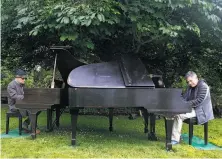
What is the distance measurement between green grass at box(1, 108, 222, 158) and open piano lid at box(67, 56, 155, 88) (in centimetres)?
112

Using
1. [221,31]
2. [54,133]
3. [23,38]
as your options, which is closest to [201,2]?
[221,31]

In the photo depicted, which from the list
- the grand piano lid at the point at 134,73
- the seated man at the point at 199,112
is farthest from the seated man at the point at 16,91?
the seated man at the point at 199,112

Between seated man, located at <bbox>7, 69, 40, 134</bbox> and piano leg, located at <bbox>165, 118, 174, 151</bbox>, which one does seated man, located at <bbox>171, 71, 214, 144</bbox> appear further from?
seated man, located at <bbox>7, 69, 40, 134</bbox>

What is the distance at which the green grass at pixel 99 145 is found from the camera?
5.35m

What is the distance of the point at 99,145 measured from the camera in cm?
602

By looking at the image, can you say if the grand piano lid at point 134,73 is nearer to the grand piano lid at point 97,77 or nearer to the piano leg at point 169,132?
the grand piano lid at point 97,77

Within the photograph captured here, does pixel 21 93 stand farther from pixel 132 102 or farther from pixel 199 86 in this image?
pixel 199 86

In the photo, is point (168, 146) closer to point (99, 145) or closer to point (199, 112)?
point (199, 112)

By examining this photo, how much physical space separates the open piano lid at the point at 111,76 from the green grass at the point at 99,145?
3.66 feet

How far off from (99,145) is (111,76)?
129 centimetres

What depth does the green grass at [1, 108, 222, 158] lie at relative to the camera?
535 cm

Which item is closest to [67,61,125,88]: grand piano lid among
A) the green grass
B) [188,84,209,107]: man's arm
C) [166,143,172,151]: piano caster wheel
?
the green grass

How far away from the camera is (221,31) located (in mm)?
7605

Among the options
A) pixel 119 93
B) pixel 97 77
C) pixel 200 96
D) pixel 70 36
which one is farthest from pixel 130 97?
pixel 70 36
